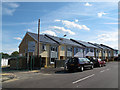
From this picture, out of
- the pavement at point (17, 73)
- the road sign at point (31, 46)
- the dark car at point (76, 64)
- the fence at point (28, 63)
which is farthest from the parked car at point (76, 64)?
the road sign at point (31, 46)

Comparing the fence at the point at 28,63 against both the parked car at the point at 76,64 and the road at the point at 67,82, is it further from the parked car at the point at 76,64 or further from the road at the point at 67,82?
the road at the point at 67,82

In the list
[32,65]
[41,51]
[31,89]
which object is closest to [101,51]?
[41,51]

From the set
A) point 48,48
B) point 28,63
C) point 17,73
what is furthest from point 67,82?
point 48,48

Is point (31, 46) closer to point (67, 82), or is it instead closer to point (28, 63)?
point (28, 63)

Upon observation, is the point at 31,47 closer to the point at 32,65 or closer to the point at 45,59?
the point at 45,59

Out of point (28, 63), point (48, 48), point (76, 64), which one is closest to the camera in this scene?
point (76, 64)

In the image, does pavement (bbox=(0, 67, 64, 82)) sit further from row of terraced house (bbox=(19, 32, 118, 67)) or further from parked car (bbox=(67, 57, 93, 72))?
row of terraced house (bbox=(19, 32, 118, 67))

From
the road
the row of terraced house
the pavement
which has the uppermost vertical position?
the row of terraced house

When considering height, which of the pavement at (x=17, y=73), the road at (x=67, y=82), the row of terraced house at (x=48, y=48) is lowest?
the pavement at (x=17, y=73)

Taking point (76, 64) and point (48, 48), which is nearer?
point (76, 64)

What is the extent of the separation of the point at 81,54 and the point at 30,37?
771 inches

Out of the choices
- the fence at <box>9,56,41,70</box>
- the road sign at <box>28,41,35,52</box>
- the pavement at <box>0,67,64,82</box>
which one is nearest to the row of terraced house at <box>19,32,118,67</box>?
the road sign at <box>28,41,35,52</box>

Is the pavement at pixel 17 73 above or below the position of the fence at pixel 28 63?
below

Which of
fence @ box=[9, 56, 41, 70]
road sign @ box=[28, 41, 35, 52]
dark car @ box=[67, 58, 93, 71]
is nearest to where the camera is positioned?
dark car @ box=[67, 58, 93, 71]
